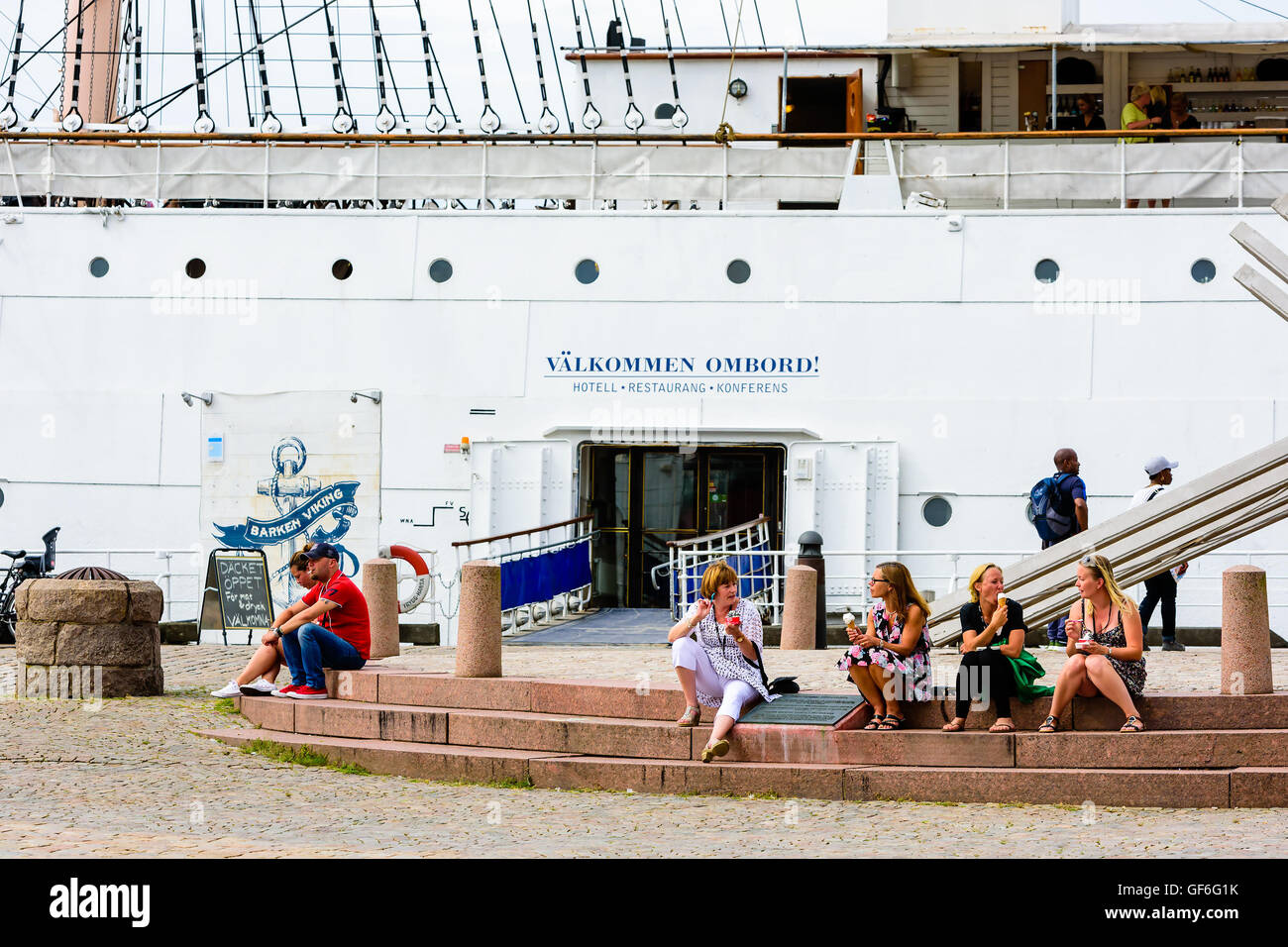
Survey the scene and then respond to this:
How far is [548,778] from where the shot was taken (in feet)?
31.1

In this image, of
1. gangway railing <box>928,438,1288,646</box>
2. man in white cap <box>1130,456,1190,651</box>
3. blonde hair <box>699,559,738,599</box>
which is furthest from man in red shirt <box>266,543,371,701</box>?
man in white cap <box>1130,456,1190,651</box>

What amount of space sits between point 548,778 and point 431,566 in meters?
9.17

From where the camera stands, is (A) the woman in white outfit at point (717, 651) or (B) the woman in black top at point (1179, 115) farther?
(B) the woman in black top at point (1179, 115)

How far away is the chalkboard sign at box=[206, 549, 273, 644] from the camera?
1747 cm

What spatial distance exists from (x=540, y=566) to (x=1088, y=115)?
950 cm

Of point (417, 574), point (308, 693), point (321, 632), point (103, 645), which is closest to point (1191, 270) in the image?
point (417, 574)

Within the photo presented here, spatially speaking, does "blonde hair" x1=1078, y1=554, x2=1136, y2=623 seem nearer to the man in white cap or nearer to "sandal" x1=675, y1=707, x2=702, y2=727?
"sandal" x1=675, y1=707, x2=702, y2=727

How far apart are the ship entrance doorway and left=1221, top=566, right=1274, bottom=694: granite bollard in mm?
10061

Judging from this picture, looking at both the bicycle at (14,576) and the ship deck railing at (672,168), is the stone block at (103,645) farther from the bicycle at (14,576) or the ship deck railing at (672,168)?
the ship deck railing at (672,168)

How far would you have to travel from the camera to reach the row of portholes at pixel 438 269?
18.8m

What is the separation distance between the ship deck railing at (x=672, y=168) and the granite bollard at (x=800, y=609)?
5.77 m

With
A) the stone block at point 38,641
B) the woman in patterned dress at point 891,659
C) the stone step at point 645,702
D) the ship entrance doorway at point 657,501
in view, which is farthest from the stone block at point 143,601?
the ship entrance doorway at point 657,501

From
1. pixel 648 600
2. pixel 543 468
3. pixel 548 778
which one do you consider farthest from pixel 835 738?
→ pixel 648 600

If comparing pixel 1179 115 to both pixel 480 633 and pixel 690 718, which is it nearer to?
pixel 480 633
